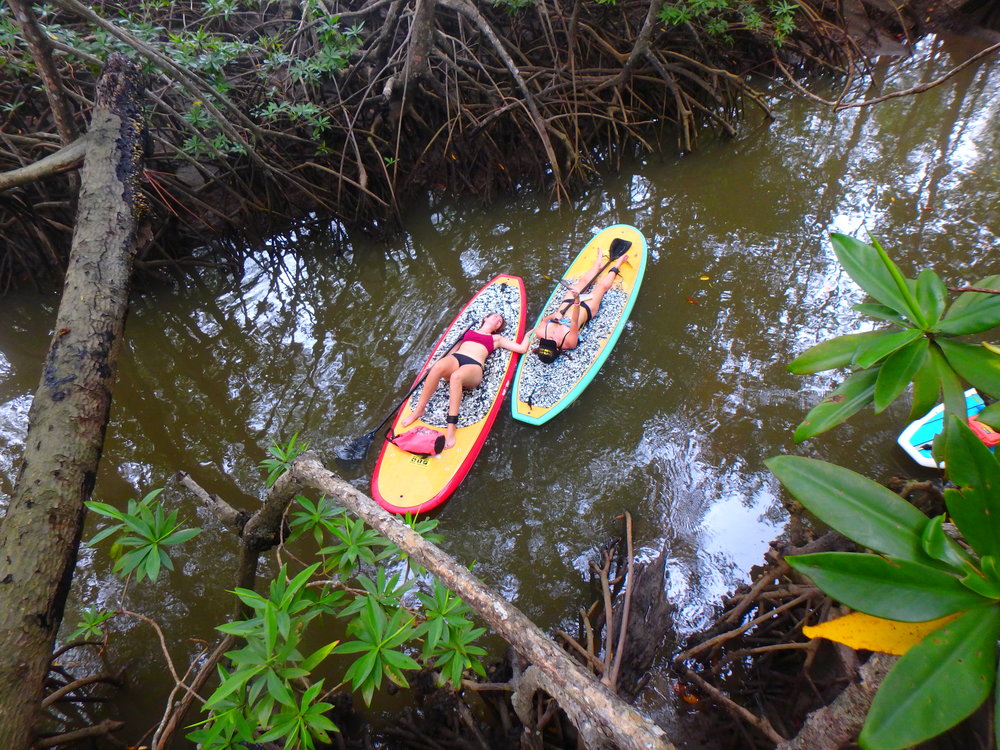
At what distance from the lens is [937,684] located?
0.83 m

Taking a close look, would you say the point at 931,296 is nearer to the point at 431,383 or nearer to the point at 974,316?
the point at 974,316

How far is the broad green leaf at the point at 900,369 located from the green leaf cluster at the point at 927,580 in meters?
0.17

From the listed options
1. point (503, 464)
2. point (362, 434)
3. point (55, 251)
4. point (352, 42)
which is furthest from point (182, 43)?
point (503, 464)

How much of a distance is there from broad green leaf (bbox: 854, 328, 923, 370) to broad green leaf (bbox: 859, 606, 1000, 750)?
0.55m

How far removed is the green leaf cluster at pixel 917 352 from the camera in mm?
1175

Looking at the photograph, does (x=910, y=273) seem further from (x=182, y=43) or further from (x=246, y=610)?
(x=182, y=43)

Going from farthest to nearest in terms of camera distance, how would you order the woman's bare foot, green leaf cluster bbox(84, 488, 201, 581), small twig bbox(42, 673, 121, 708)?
the woman's bare foot < small twig bbox(42, 673, 121, 708) < green leaf cluster bbox(84, 488, 201, 581)

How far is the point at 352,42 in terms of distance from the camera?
4613mm

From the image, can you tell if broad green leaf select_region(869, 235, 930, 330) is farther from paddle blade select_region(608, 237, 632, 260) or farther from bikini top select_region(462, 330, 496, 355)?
paddle blade select_region(608, 237, 632, 260)

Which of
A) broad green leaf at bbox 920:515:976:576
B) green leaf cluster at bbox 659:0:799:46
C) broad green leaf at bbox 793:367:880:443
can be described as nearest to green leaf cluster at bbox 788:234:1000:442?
broad green leaf at bbox 793:367:880:443

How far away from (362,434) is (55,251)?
10.1 feet

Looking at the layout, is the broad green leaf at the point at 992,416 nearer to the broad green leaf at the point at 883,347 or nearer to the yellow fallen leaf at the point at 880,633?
the broad green leaf at the point at 883,347

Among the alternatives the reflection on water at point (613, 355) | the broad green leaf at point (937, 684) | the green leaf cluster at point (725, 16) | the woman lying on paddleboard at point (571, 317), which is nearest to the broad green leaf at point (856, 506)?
the broad green leaf at point (937, 684)

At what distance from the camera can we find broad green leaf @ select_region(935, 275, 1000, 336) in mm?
1164
